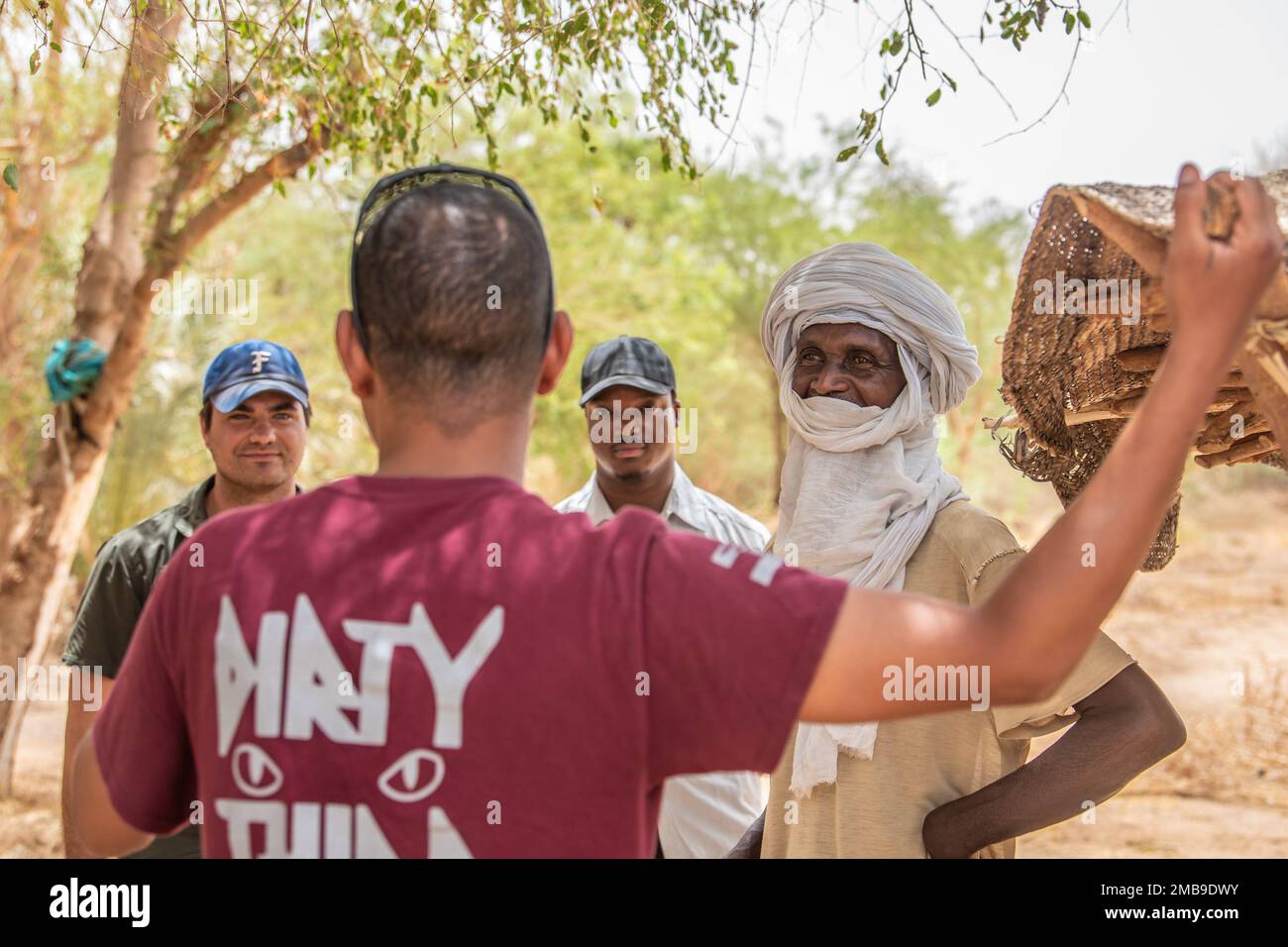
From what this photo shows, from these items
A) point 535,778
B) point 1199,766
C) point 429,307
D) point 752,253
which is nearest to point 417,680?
point 535,778

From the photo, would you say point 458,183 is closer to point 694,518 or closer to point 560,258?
point 694,518

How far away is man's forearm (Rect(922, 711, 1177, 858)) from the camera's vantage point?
226 cm

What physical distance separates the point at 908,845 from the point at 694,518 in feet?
6.90

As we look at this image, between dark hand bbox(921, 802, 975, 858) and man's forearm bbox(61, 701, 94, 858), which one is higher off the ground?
man's forearm bbox(61, 701, 94, 858)

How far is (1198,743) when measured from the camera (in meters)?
9.95

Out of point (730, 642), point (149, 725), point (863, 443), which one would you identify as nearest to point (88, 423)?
point (863, 443)

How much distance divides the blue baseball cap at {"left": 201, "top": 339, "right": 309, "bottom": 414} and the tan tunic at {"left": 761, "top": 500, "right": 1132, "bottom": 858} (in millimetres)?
2071

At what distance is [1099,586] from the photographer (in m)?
1.27

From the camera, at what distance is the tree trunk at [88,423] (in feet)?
20.5

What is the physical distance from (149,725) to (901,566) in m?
1.57
